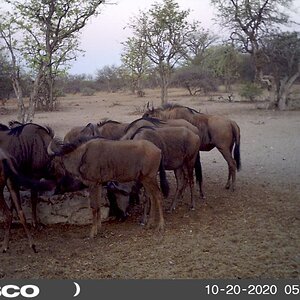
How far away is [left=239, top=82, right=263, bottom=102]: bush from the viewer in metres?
28.1

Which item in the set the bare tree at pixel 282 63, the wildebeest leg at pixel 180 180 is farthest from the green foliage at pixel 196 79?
the wildebeest leg at pixel 180 180

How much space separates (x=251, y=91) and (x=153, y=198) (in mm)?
23808

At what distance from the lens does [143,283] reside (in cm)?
349

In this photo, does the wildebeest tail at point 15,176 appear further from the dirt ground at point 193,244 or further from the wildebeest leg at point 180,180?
the wildebeest leg at point 180,180

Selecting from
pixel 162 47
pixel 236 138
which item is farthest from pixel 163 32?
pixel 236 138

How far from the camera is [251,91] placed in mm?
28172

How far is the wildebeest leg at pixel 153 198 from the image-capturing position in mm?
5492

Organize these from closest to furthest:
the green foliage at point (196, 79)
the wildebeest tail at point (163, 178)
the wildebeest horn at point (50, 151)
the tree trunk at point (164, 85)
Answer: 1. the wildebeest horn at point (50, 151)
2. the wildebeest tail at point (163, 178)
3. the tree trunk at point (164, 85)
4. the green foliage at point (196, 79)

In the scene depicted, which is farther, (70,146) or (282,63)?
(282,63)

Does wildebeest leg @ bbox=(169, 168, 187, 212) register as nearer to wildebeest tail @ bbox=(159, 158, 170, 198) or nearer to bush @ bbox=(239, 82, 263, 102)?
wildebeest tail @ bbox=(159, 158, 170, 198)

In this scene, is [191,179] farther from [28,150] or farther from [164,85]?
[164,85]

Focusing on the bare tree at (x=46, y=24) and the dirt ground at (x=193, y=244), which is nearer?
the dirt ground at (x=193, y=244)

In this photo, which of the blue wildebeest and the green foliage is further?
the green foliage

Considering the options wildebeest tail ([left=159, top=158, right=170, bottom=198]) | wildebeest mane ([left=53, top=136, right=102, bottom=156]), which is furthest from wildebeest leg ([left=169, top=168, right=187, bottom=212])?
wildebeest mane ([left=53, top=136, right=102, bottom=156])
